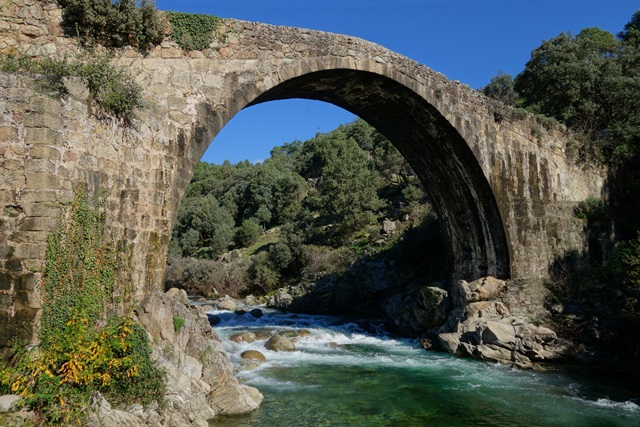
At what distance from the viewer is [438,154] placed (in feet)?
47.4

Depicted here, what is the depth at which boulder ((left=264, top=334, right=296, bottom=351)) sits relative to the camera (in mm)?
13989

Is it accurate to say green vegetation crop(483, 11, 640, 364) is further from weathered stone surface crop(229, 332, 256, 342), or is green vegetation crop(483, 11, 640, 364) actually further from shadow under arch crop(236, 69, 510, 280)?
weathered stone surface crop(229, 332, 256, 342)

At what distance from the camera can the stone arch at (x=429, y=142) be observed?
10.9 m

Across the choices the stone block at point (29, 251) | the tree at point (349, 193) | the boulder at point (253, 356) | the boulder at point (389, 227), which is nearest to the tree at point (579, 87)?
the boulder at point (389, 227)

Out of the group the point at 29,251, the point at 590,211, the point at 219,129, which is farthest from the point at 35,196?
the point at 590,211

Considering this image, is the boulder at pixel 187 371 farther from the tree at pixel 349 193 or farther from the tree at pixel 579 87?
the tree at pixel 349 193

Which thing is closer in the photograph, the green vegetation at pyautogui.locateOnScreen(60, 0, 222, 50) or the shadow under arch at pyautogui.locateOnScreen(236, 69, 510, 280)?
the green vegetation at pyautogui.locateOnScreen(60, 0, 222, 50)

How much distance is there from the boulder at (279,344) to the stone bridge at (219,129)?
645cm

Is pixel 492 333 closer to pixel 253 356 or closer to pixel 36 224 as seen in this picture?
pixel 253 356

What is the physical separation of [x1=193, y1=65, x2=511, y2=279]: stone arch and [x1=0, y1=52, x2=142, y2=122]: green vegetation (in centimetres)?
269

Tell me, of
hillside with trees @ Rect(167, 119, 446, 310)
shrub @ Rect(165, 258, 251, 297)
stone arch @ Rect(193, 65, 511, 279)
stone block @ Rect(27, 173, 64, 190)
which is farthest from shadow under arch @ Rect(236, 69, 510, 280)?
shrub @ Rect(165, 258, 251, 297)

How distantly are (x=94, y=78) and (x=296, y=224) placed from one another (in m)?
26.8

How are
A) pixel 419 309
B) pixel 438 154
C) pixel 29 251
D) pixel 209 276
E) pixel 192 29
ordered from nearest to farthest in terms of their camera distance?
pixel 29 251 → pixel 192 29 → pixel 438 154 → pixel 419 309 → pixel 209 276

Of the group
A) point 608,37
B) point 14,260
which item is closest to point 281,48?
point 14,260
